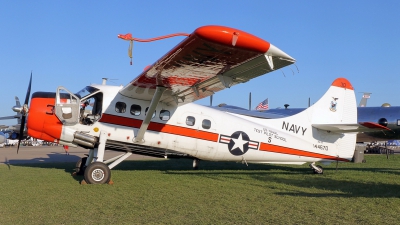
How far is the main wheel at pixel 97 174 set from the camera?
9.55m

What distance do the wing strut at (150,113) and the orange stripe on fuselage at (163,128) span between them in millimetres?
316

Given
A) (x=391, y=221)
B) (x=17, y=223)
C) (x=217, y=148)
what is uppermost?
(x=217, y=148)

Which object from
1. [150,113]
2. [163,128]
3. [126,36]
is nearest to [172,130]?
[163,128]

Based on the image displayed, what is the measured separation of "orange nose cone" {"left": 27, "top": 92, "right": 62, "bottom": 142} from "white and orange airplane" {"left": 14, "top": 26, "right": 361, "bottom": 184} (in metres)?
0.02

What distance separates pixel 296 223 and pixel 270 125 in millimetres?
7533

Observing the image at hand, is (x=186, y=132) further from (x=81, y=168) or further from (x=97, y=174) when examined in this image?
(x=81, y=168)

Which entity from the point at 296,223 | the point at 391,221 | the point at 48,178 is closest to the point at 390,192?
the point at 391,221

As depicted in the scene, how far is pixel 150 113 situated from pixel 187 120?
5.39 feet

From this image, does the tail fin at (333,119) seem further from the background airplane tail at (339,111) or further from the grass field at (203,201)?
the grass field at (203,201)

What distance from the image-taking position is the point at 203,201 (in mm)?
7113

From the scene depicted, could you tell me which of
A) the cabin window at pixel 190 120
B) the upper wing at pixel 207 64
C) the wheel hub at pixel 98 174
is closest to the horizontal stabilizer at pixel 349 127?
the cabin window at pixel 190 120

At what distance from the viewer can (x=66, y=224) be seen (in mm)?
5285

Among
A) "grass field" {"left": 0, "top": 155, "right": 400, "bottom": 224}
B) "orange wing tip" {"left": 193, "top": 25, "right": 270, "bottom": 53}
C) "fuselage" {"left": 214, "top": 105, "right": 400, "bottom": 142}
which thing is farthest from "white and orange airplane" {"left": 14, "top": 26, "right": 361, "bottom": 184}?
"fuselage" {"left": 214, "top": 105, "right": 400, "bottom": 142}

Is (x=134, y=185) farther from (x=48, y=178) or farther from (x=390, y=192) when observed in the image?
(x=390, y=192)
